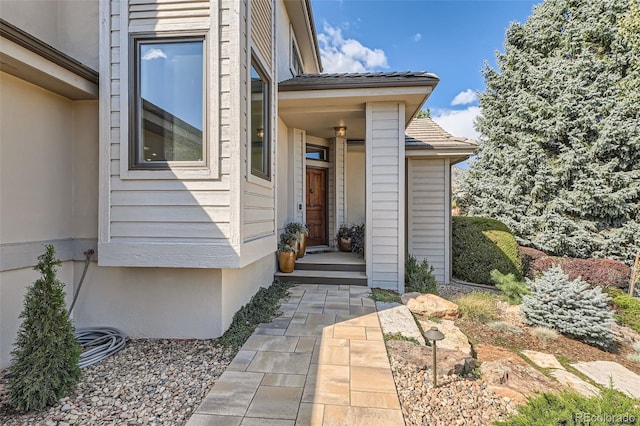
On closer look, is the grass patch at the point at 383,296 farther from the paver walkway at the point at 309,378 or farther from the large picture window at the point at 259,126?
the large picture window at the point at 259,126

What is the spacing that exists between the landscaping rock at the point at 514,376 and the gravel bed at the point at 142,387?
2340 millimetres

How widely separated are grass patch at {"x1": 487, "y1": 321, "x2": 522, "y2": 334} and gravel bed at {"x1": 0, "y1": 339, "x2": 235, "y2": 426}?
11.1ft

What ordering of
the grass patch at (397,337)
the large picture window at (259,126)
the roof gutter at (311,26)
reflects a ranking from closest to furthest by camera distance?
the grass patch at (397,337)
the large picture window at (259,126)
the roof gutter at (311,26)

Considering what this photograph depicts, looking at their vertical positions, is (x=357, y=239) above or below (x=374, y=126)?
below

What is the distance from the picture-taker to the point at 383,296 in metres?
4.68

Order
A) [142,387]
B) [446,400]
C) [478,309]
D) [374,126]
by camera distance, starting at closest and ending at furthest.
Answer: [446,400] < [142,387] < [478,309] < [374,126]

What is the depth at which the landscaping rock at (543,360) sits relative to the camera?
122 inches

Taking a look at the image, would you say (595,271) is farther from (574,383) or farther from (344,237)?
(574,383)

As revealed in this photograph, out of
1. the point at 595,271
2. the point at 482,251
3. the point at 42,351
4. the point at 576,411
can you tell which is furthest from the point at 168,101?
the point at 595,271

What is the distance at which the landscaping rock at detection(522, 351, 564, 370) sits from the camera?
3100 millimetres

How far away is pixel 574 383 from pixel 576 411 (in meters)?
1.51

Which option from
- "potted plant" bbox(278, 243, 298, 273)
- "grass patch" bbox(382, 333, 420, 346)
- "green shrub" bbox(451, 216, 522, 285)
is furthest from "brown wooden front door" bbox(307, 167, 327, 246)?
"grass patch" bbox(382, 333, 420, 346)

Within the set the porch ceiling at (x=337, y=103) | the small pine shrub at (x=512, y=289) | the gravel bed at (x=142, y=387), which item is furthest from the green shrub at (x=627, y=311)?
the gravel bed at (x=142, y=387)

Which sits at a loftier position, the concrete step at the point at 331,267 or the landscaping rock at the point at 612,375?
the concrete step at the point at 331,267
